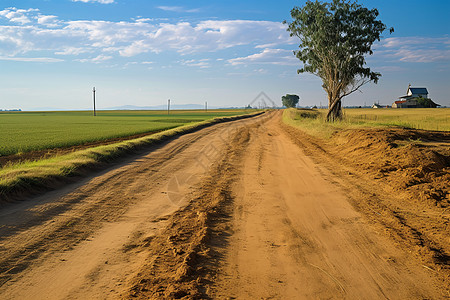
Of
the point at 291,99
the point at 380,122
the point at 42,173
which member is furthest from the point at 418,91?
the point at 42,173

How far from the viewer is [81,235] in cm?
479

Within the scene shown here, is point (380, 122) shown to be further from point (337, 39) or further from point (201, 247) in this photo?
point (201, 247)

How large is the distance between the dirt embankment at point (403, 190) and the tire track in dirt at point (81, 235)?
3823 millimetres

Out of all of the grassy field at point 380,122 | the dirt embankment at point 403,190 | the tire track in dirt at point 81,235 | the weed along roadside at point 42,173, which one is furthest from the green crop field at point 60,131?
the dirt embankment at point 403,190

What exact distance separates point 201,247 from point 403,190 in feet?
17.6

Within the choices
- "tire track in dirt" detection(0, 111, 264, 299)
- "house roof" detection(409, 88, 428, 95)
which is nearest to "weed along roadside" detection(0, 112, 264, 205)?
"tire track in dirt" detection(0, 111, 264, 299)

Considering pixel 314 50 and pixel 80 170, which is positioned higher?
pixel 314 50

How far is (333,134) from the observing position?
60.5 ft

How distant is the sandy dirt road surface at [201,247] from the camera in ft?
11.1

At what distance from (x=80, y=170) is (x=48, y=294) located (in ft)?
22.0

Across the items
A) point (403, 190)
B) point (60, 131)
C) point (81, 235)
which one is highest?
point (60, 131)

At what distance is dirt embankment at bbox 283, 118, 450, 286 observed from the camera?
14.9 feet

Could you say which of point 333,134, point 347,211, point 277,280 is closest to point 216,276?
point 277,280

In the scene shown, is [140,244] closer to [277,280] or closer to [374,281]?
[277,280]
